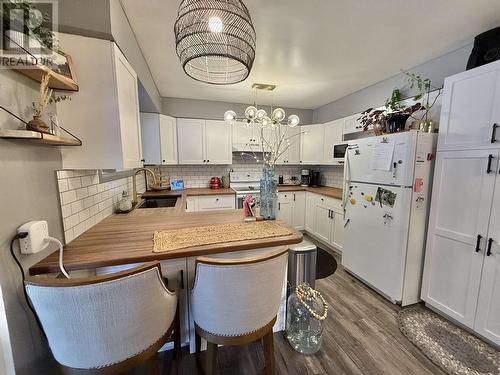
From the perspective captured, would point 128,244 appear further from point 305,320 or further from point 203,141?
point 203,141

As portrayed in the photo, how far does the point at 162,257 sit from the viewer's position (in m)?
1.12

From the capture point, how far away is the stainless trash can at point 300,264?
1.61 metres

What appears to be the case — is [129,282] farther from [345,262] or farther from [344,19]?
[345,262]

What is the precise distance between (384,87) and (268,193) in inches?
97.9

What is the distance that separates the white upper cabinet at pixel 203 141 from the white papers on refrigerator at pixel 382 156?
93.0 inches

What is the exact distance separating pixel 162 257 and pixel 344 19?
216 centimetres

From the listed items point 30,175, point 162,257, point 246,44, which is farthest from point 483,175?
point 30,175

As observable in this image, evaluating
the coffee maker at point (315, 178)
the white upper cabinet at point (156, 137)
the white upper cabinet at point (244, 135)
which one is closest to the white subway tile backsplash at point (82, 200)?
the white upper cabinet at point (156, 137)

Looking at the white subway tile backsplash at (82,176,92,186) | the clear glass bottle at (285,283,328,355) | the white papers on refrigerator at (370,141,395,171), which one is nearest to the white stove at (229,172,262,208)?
the white papers on refrigerator at (370,141,395,171)

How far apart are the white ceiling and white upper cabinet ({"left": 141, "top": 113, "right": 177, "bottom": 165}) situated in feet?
2.24

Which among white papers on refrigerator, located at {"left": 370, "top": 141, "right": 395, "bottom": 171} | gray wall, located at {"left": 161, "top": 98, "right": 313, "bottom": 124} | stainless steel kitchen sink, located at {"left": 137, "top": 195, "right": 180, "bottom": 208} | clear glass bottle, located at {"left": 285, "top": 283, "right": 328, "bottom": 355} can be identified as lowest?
clear glass bottle, located at {"left": 285, "top": 283, "right": 328, "bottom": 355}

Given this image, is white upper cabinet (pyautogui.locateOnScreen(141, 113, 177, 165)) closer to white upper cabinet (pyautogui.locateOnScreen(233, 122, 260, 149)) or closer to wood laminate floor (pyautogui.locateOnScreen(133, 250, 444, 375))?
white upper cabinet (pyautogui.locateOnScreen(233, 122, 260, 149))

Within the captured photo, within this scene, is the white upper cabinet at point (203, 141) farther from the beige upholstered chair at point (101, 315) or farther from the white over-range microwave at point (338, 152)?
the beige upholstered chair at point (101, 315)

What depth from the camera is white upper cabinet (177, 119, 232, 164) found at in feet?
11.8
